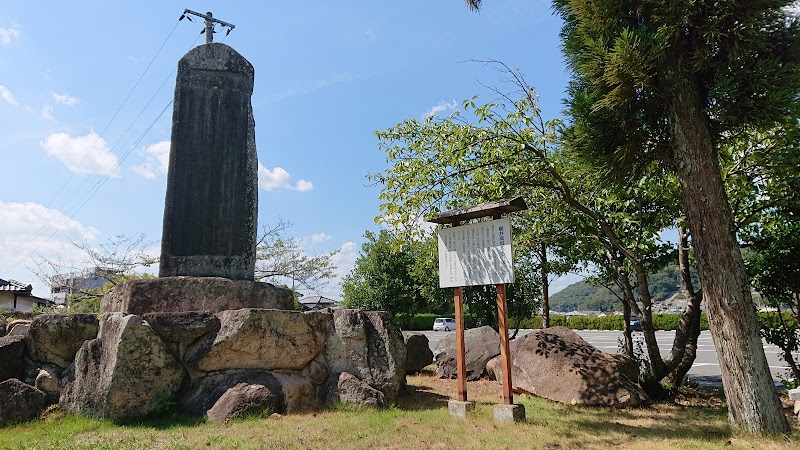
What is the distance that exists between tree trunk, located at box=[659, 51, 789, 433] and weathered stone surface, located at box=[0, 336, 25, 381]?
8081mm

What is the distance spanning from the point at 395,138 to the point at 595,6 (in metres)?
3.64

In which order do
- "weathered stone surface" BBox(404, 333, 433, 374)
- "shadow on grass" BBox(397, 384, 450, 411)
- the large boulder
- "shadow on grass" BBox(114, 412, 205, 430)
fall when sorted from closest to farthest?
"shadow on grass" BBox(114, 412, 205, 430)
the large boulder
"shadow on grass" BBox(397, 384, 450, 411)
"weathered stone surface" BBox(404, 333, 433, 374)

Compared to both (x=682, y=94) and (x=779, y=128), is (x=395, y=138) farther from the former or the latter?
(x=779, y=128)

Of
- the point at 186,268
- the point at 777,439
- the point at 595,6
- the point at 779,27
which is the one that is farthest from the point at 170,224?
the point at 779,27

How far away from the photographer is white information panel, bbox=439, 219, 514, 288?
21.0 feet

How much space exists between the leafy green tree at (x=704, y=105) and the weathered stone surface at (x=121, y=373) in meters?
5.78

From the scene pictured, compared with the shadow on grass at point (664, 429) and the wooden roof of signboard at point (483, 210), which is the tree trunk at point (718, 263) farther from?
the wooden roof of signboard at point (483, 210)

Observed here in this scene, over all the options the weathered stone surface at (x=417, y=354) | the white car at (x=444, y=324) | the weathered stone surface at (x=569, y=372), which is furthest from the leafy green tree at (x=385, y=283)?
the weathered stone surface at (x=569, y=372)

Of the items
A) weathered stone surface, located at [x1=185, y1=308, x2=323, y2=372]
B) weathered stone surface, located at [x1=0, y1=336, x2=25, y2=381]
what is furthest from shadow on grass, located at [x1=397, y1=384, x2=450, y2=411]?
weathered stone surface, located at [x1=0, y1=336, x2=25, y2=381]

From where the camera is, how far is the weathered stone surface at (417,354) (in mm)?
10828

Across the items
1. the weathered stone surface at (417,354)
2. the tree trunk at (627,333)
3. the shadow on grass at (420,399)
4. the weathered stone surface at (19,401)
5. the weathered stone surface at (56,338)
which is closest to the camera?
the weathered stone surface at (19,401)

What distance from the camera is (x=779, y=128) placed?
7410mm

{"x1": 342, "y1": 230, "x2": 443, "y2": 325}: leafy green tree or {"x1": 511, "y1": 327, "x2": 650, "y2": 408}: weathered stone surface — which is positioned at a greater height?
{"x1": 342, "y1": 230, "x2": 443, "y2": 325}: leafy green tree

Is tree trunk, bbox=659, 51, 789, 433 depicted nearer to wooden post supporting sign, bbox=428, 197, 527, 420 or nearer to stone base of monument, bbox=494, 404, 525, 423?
wooden post supporting sign, bbox=428, 197, 527, 420
